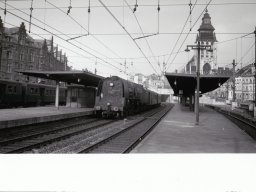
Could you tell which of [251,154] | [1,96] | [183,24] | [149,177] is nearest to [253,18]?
[183,24]

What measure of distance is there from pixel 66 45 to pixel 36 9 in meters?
5.94

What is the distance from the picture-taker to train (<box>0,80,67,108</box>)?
71.2 ft

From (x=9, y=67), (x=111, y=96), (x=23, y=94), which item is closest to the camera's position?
(x=111, y=96)

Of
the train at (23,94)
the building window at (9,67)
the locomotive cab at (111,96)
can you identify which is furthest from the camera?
the building window at (9,67)

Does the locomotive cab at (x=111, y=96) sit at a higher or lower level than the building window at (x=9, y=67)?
lower

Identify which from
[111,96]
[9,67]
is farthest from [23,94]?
[111,96]

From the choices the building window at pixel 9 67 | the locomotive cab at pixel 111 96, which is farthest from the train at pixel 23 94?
the locomotive cab at pixel 111 96

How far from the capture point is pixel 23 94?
80.0ft

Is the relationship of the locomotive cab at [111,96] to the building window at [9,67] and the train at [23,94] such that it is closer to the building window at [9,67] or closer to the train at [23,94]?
the train at [23,94]

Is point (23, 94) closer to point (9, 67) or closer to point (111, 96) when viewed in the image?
point (9, 67)

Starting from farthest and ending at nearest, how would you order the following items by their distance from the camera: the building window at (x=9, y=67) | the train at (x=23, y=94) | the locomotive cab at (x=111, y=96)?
the building window at (x=9, y=67) < the train at (x=23, y=94) < the locomotive cab at (x=111, y=96)

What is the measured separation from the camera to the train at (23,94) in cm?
2169

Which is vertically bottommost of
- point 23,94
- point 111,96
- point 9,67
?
point 111,96

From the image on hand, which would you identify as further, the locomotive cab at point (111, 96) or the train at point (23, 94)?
Answer: the train at point (23, 94)
